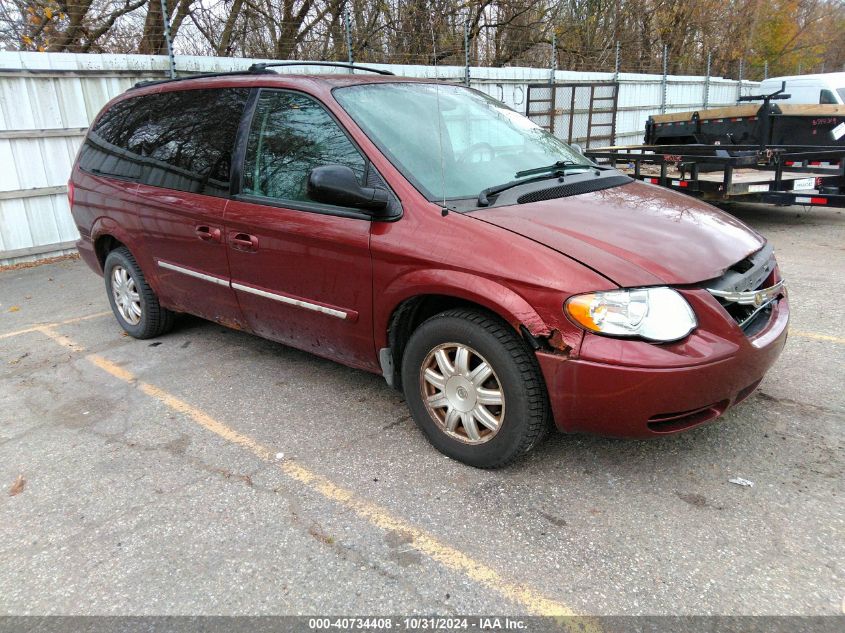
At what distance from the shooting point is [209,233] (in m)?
3.97

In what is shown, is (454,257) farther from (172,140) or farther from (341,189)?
(172,140)

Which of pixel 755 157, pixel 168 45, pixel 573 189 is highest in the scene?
pixel 168 45

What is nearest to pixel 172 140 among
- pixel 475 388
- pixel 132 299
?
pixel 132 299

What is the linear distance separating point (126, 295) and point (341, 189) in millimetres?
2947

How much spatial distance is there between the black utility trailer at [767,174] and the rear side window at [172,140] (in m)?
6.38

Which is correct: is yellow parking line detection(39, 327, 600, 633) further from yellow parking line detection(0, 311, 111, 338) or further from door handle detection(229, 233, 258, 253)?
yellow parking line detection(0, 311, 111, 338)

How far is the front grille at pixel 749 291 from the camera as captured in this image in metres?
2.75

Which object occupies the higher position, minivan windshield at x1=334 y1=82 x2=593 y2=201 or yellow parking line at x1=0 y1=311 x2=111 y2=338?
minivan windshield at x1=334 y1=82 x2=593 y2=201

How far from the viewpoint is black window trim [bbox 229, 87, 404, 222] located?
10.6ft

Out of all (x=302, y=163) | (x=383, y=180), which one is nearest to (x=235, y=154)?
(x=302, y=163)

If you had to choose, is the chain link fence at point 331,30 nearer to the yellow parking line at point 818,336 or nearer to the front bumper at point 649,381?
the yellow parking line at point 818,336

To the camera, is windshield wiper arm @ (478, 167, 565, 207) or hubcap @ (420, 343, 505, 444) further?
windshield wiper arm @ (478, 167, 565, 207)

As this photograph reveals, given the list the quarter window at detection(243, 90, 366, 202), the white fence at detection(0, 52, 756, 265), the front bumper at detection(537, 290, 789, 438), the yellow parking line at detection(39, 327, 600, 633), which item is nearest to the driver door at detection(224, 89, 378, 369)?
the quarter window at detection(243, 90, 366, 202)

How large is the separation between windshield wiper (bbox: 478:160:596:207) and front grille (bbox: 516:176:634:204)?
13 cm
